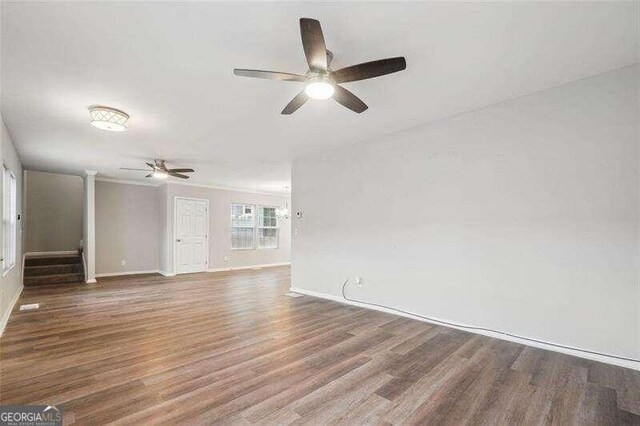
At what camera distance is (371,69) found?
82.7 inches

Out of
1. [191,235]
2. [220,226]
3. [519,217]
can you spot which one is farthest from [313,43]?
[220,226]

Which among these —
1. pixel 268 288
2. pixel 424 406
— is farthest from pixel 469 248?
pixel 268 288

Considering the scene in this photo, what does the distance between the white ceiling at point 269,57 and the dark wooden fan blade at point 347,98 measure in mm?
284

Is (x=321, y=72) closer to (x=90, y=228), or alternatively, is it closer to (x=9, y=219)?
(x=9, y=219)

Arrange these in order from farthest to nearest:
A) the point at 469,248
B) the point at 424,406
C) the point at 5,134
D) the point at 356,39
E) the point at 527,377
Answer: the point at 5,134 < the point at 469,248 < the point at 527,377 < the point at 356,39 < the point at 424,406

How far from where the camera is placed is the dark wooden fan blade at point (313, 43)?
1.66 m

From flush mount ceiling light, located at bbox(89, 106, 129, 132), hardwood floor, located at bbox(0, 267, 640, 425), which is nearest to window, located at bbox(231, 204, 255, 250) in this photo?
hardwood floor, located at bbox(0, 267, 640, 425)

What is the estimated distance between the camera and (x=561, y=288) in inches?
113

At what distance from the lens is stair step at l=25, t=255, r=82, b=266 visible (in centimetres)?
701

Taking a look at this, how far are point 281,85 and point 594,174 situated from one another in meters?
Result: 3.06

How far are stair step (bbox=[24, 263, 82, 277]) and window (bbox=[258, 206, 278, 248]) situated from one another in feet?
15.5

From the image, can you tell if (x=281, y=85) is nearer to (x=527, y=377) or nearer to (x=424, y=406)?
(x=424, y=406)

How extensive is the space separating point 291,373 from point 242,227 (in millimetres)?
7362

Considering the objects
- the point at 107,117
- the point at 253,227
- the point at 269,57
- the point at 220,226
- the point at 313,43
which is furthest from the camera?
the point at 253,227
